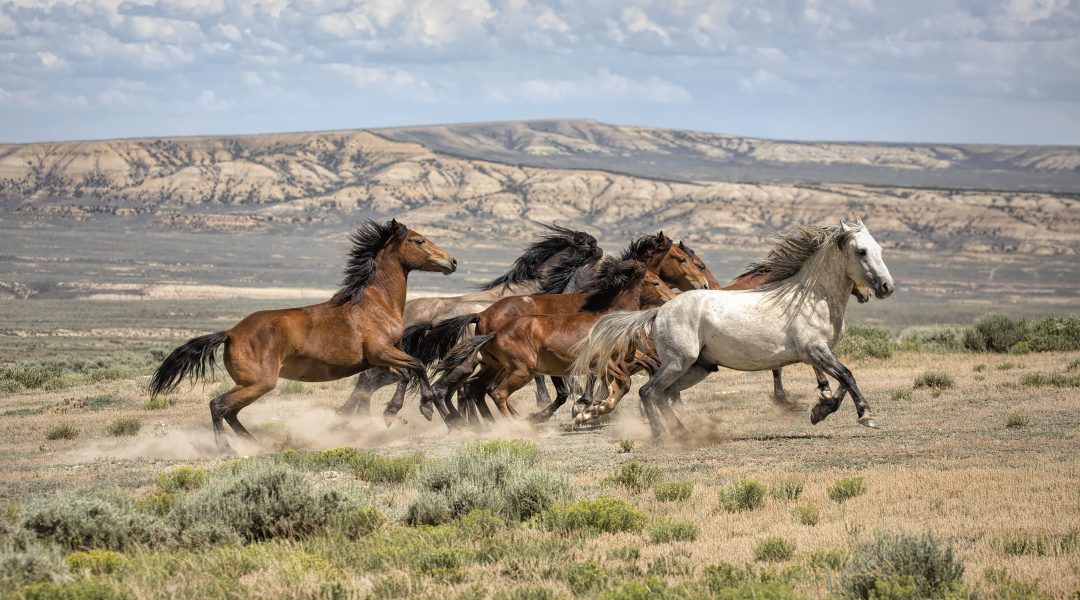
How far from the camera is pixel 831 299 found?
11500 mm

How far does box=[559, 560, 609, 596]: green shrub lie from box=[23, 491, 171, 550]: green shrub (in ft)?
9.07

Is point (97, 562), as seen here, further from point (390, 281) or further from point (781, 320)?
point (781, 320)

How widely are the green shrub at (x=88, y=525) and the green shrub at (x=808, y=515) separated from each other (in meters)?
4.12

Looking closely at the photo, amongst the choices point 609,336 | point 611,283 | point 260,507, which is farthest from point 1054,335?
point 260,507

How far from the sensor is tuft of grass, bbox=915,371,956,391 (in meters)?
15.4

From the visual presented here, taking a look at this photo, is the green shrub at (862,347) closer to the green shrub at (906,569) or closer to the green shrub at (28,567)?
the green shrub at (906,569)

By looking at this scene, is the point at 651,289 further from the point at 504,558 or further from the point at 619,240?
the point at 619,240

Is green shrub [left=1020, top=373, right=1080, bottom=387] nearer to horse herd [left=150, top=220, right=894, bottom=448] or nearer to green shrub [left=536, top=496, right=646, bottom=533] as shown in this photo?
horse herd [left=150, top=220, right=894, bottom=448]

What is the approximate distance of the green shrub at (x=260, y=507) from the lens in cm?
760

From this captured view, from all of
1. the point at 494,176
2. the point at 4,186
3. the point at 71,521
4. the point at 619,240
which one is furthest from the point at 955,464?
the point at 4,186

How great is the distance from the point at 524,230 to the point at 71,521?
356ft

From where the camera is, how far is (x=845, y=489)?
828 centimetres

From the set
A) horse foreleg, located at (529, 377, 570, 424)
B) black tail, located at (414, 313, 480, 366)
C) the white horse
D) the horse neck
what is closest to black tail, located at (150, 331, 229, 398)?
the horse neck

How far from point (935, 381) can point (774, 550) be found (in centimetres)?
954
